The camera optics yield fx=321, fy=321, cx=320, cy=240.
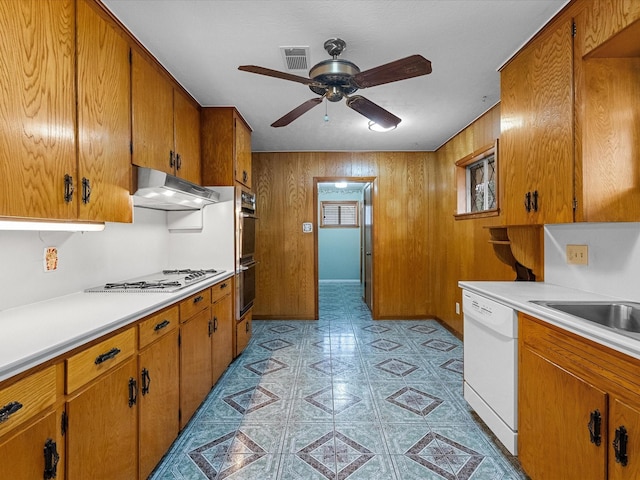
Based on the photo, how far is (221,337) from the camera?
104 inches

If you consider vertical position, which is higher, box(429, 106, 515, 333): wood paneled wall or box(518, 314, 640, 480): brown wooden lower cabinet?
box(429, 106, 515, 333): wood paneled wall

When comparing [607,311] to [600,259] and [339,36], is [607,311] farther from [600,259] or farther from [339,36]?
[339,36]

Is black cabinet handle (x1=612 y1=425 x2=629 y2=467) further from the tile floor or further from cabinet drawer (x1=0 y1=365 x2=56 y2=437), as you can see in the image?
cabinet drawer (x1=0 y1=365 x2=56 y2=437)

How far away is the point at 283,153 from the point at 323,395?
322cm

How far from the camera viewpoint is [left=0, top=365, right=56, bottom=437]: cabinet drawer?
2.79 ft

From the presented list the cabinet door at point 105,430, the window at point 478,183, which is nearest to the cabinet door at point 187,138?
the cabinet door at point 105,430

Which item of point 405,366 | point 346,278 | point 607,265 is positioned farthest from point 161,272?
point 346,278

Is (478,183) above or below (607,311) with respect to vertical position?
above

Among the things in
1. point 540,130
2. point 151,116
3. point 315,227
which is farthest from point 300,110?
point 315,227

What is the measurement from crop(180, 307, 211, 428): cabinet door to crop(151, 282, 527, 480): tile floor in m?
0.14

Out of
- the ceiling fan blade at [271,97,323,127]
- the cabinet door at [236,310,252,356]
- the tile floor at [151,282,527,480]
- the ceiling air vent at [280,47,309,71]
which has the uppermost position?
the ceiling air vent at [280,47,309,71]

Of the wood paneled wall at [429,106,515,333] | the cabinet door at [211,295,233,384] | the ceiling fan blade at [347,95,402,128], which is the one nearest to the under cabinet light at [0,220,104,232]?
the cabinet door at [211,295,233,384]

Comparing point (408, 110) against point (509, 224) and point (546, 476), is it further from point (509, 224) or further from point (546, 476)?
point (546, 476)

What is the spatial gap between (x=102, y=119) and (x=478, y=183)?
3.45 m
